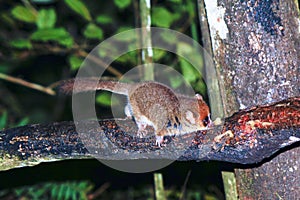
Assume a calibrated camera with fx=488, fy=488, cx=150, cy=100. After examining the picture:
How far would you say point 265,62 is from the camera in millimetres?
1869

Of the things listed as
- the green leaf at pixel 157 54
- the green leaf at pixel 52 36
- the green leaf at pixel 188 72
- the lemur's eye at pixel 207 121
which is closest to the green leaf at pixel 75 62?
the green leaf at pixel 52 36

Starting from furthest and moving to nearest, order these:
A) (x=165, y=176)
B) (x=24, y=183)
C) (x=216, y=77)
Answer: (x=165, y=176), (x=24, y=183), (x=216, y=77)

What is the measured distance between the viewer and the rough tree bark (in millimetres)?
1859

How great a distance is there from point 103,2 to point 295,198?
3.64 m

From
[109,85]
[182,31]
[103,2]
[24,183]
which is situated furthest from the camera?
[103,2]

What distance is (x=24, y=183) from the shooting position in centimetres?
321

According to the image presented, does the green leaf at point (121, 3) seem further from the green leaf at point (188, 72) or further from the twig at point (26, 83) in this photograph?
the twig at point (26, 83)

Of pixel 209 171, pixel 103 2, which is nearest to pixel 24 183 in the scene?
pixel 209 171

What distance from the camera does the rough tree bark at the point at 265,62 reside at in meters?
1.86

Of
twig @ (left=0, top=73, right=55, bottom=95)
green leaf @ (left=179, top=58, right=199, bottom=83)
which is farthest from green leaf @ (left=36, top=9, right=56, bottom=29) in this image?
green leaf @ (left=179, top=58, right=199, bottom=83)

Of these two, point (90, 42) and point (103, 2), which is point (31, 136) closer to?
point (90, 42)

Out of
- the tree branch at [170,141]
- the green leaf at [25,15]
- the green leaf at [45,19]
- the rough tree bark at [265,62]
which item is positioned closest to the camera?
the tree branch at [170,141]

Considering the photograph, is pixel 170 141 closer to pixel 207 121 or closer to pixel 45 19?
pixel 207 121

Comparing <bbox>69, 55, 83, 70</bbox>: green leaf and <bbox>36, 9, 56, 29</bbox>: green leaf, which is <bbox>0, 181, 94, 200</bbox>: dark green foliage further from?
<bbox>36, 9, 56, 29</bbox>: green leaf
